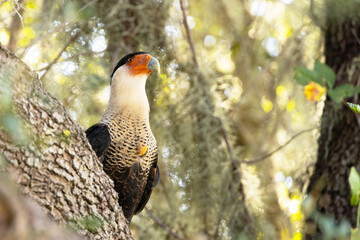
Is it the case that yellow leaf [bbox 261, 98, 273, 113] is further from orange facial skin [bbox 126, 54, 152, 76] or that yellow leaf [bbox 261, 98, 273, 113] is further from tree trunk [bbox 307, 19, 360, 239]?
orange facial skin [bbox 126, 54, 152, 76]

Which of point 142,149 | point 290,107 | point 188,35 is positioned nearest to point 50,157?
point 142,149

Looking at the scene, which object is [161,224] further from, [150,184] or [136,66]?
[136,66]

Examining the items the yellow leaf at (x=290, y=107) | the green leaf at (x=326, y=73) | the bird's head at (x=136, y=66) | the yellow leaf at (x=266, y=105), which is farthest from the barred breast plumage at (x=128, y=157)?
the yellow leaf at (x=266, y=105)

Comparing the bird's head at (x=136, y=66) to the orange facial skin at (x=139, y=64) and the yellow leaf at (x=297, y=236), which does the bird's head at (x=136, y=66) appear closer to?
the orange facial skin at (x=139, y=64)

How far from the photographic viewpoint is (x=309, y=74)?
2.55 m

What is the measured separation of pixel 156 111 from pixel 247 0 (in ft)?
7.46

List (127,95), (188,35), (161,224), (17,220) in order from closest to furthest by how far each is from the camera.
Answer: (17,220) → (127,95) → (188,35) → (161,224)

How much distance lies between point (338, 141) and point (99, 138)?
4.80 ft

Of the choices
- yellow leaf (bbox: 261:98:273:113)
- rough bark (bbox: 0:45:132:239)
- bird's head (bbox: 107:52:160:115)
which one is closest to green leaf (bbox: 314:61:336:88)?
bird's head (bbox: 107:52:160:115)

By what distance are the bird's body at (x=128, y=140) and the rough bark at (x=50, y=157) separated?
63cm

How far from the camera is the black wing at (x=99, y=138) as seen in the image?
7.52 ft

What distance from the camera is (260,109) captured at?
5.00 meters

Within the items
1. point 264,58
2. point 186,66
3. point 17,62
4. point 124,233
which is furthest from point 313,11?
point 17,62

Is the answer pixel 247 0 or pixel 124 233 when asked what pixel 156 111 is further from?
pixel 247 0
